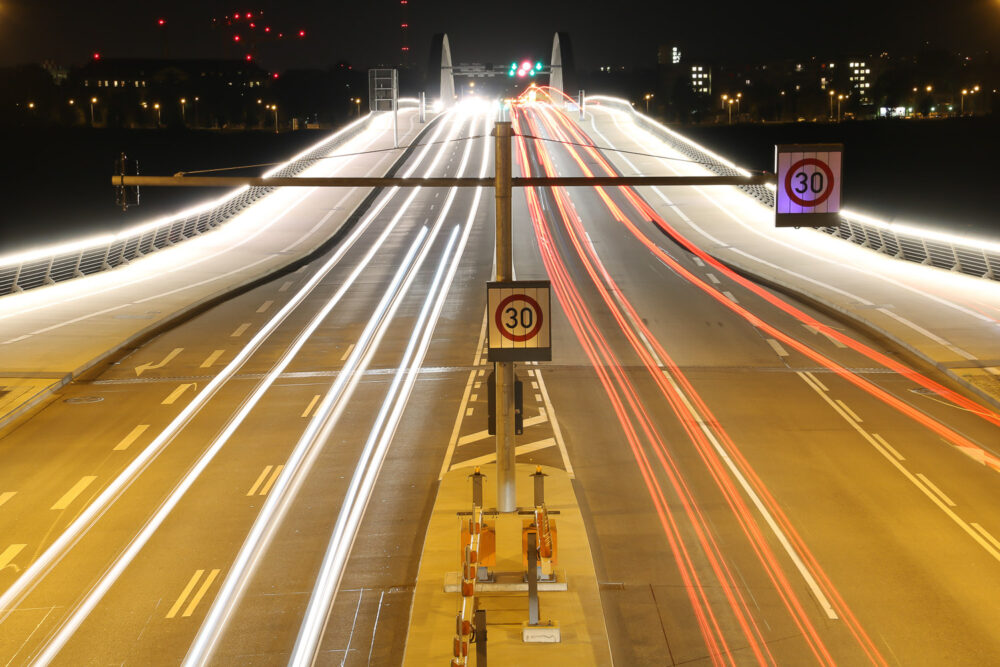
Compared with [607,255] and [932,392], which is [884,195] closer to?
[607,255]

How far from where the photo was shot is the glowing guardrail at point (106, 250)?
35750mm

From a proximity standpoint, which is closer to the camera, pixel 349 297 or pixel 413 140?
pixel 349 297

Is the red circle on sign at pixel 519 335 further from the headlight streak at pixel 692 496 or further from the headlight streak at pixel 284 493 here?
the headlight streak at pixel 284 493

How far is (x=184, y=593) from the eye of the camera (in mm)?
12875

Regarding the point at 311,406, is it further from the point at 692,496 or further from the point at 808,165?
the point at 808,165

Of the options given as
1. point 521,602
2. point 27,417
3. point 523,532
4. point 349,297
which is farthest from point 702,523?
point 349,297

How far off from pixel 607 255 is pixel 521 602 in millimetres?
31779

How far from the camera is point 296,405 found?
→ 21.9m

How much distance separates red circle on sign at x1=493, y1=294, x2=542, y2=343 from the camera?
43.0 ft

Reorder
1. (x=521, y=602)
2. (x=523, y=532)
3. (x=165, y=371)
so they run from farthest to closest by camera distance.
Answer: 1. (x=165, y=371)
2. (x=523, y=532)
3. (x=521, y=602)

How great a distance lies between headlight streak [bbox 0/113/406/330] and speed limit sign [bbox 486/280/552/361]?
19.5 meters

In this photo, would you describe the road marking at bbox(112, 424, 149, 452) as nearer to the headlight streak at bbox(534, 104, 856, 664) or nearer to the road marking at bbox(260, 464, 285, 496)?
the road marking at bbox(260, 464, 285, 496)

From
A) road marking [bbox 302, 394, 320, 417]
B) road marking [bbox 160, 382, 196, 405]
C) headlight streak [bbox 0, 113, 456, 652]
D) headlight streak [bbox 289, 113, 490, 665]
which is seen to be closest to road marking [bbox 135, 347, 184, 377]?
headlight streak [bbox 0, 113, 456, 652]

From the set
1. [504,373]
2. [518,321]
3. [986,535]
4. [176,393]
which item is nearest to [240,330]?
[176,393]
